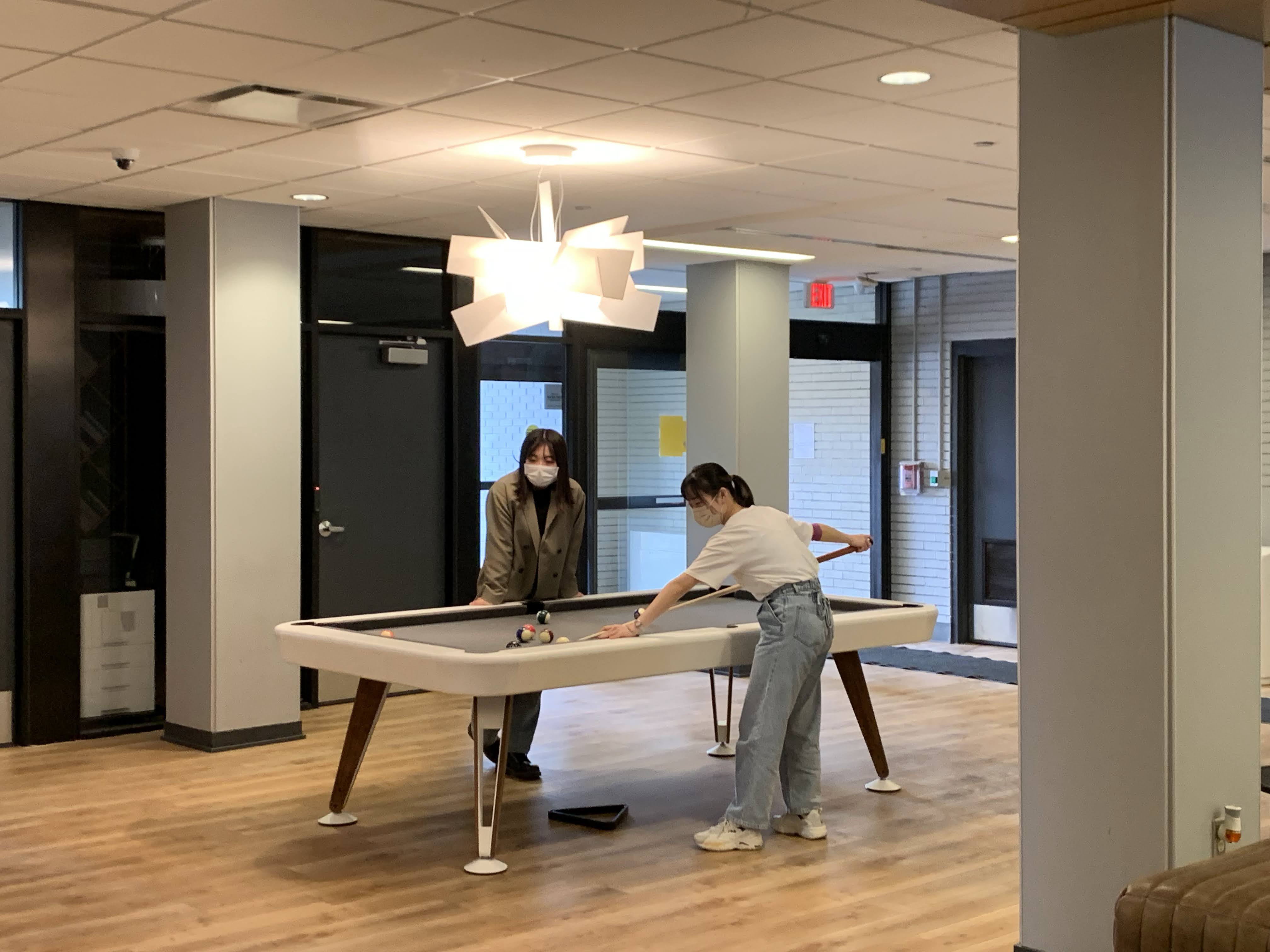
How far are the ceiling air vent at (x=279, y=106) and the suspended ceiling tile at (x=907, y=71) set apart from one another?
1.57 metres

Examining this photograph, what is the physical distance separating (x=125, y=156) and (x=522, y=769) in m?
3.10

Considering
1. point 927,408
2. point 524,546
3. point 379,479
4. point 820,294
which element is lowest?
point 524,546

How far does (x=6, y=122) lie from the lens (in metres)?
5.41

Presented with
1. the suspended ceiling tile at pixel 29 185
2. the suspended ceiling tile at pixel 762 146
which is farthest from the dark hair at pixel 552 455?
the suspended ceiling tile at pixel 29 185

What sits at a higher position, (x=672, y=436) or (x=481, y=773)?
(x=672, y=436)

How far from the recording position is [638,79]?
15.5ft

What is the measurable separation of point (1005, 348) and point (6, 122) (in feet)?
24.1

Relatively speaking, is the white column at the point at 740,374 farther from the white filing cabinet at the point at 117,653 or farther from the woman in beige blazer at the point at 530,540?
the white filing cabinet at the point at 117,653

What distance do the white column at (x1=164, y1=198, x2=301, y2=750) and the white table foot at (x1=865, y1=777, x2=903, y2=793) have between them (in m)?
2.97

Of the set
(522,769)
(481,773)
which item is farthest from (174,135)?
(522,769)

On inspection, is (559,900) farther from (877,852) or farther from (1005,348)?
(1005,348)

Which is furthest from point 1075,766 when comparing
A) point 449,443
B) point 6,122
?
point 449,443

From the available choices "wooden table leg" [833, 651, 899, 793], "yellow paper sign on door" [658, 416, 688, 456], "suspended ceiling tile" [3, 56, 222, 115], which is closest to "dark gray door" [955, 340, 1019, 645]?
"yellow paper sign on door" [658, 416, 688, 456]

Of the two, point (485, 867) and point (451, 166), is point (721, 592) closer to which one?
point (485, 867)
